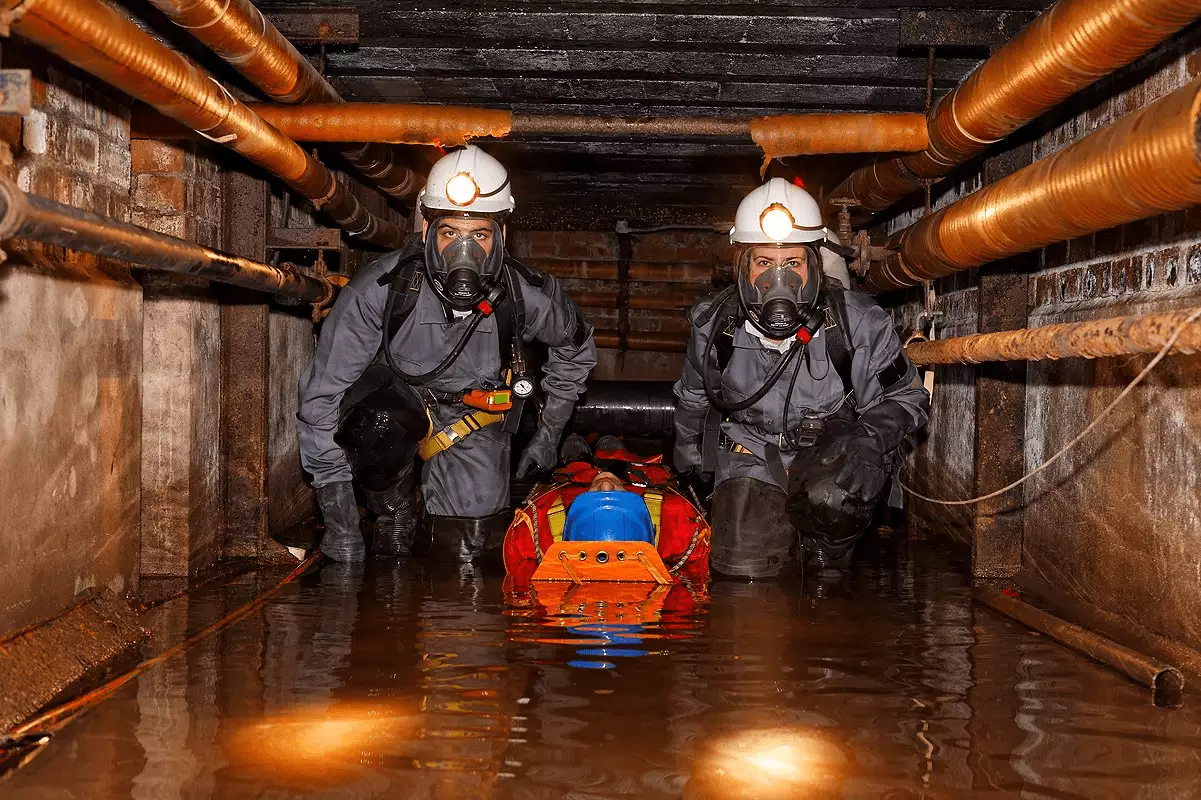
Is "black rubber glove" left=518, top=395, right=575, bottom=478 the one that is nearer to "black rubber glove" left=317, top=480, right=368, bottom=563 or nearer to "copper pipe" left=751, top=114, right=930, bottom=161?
"black rubber glove" left=317, top=480, right=368, bottom=563

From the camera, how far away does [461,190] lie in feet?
15.6

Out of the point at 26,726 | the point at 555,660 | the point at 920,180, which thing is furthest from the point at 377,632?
the point at 920,180

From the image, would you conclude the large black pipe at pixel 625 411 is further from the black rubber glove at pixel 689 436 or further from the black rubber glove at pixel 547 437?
the black rubber glove at pixel 689 436

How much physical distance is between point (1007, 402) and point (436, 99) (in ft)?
10.4

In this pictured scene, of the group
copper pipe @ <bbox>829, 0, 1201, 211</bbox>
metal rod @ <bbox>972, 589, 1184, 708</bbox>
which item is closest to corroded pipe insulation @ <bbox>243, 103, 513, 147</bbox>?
copper pipe @ <bbox>829, 0, 1201, 211</bbox>

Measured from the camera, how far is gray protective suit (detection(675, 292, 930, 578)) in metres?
4.75

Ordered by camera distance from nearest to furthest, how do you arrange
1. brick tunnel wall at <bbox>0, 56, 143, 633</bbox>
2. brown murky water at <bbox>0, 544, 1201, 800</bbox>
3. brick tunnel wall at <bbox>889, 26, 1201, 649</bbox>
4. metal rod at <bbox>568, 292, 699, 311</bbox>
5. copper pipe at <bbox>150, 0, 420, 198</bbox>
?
brown murky water at <bbox>0, 544, 1201, 800</bbox>, brick tunnel wall at <bbox>0, 56, 143, 633</bbox>, copper pipe at <bbox>150, 0, 420, 198</bbox>, brick tunnel wall at <bbox>889, 26, 1201, 649</bbox>, metal rod at <bbox>568, 292, 699, 311</bbox>

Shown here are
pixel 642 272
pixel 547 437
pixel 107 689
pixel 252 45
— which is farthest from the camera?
pixel 642 272

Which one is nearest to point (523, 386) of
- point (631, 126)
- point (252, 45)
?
point (631, 126)

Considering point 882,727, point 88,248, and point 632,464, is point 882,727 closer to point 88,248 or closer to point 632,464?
point 88,248

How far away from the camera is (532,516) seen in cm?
470

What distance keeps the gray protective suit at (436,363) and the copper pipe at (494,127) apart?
67 cm

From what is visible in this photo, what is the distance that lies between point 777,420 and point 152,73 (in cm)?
291

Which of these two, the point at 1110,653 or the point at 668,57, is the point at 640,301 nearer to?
the point at 668,57
